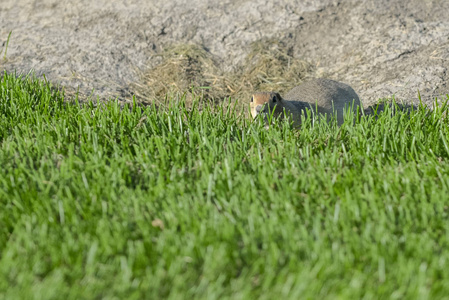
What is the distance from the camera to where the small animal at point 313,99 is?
430cm

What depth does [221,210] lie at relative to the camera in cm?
251

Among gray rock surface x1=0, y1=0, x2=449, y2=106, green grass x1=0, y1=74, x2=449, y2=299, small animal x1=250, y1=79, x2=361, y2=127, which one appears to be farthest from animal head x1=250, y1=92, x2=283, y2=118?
gray rock surface x1=0, y1=0, x2=449, y2=106

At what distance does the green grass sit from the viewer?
6.50 feet

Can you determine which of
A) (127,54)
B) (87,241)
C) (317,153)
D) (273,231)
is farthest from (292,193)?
(127,54)

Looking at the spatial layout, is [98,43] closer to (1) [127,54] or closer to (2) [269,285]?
(1) [127,54]

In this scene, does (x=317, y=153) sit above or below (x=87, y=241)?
below

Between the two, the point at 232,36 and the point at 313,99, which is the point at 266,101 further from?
the point at 232,36

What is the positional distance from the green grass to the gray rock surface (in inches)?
68.3

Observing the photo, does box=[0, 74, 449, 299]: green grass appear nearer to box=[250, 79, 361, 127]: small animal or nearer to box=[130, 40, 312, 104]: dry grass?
box=[250, 79, 361, 127]: small animal

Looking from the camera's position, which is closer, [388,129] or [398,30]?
[388,129]

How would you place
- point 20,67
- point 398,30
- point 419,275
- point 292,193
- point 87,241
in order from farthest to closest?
point 398,30 < point 20,67 < point 292,193 < point 87,241 < point 419,275

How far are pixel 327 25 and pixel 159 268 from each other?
14.3 ft

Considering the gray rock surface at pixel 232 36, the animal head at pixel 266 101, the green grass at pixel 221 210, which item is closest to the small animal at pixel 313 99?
the animal head at pixel 266 101

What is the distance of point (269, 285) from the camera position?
1.99m
